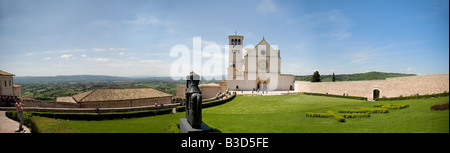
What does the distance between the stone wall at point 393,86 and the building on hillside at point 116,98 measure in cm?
2350

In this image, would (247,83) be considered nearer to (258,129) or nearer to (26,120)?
(258,129)

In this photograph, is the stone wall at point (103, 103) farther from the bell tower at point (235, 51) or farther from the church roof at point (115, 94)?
the bell tower at point (235, 51)

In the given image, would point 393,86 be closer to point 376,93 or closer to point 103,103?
point 376,93

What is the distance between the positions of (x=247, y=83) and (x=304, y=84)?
33.4 ft

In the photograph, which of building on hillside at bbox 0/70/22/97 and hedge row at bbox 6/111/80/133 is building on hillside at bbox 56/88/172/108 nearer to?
building on hillside at bbox 0/70/22/97

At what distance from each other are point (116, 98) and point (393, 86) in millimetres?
28708

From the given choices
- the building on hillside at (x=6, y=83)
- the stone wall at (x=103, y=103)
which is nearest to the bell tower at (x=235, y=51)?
the stone wall at (x=103, y=103)

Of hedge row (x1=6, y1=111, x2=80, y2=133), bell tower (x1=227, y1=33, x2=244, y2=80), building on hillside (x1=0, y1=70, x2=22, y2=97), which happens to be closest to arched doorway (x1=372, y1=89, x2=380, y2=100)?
bell tower (x1=227, y1=33, x2=244, y2=80)

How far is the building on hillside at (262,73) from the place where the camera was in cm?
3925

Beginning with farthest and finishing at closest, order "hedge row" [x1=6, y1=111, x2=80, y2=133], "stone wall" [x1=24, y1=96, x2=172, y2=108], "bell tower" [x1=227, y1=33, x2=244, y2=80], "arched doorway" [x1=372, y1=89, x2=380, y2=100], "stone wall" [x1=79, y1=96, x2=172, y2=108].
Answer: "bell tower" [x1=227, y1=33, x2=244, y2=80]
"arched doorway" [x1=372, y1=89, x2=380, y2=100]
"stone wall" [x1=79, y1=96, x2=172, y2=108]
"stone wall" [x1=24, y1=96, x2=172, y2=108]
"hedge row" [x1=6, y1=111, x2=80, y2=133]

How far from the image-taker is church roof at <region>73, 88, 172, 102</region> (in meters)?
19.5

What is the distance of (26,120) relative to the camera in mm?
10133
